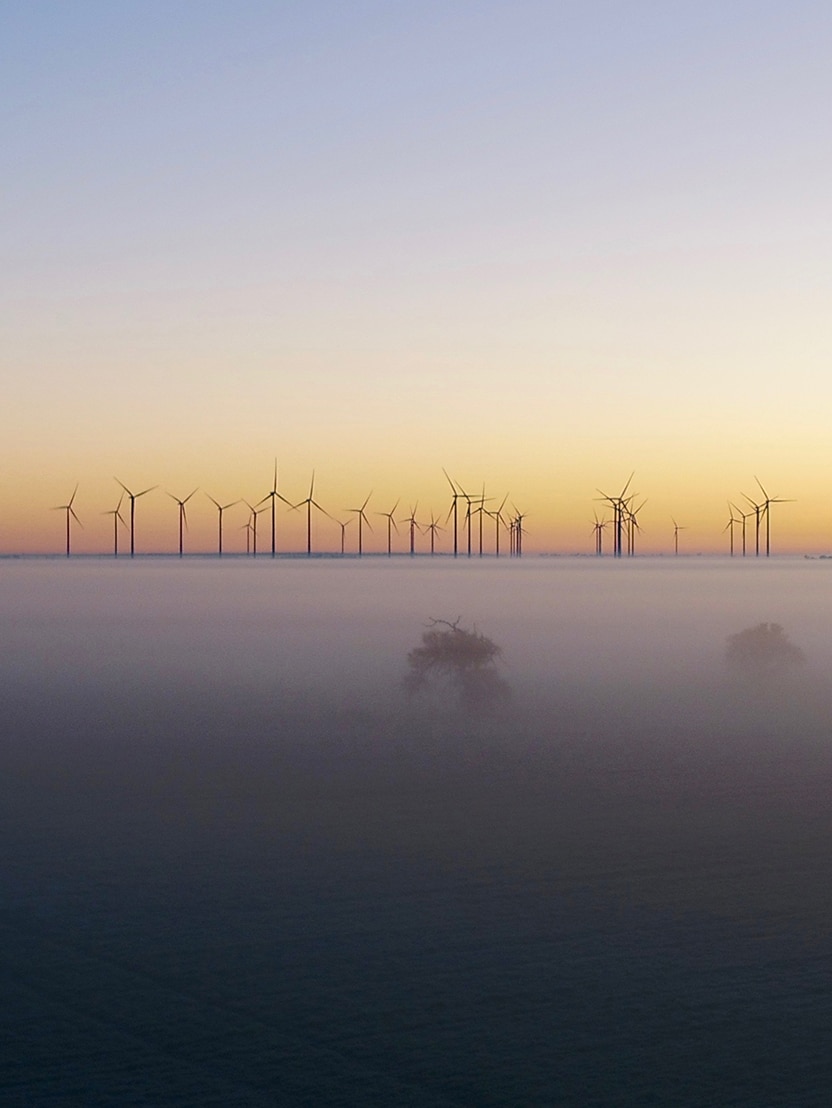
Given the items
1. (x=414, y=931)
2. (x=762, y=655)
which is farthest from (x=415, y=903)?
(x=762, y=655)

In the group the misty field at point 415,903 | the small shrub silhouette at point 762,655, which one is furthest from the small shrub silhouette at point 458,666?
the small shrub silhouette at point 762,655

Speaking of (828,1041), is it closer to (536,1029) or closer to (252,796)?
(536,1029)

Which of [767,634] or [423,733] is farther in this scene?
[767,634]

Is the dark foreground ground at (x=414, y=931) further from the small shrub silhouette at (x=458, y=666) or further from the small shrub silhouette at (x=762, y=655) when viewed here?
the small shrub silhouette at (x=762, y=655)

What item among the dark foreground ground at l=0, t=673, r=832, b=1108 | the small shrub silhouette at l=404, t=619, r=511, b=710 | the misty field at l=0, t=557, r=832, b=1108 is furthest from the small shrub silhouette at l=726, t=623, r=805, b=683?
the dark foreground ground at l=0, t=673, r=832, b=1108

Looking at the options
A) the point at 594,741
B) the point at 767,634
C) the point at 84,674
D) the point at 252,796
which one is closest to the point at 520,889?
the point at 252,796

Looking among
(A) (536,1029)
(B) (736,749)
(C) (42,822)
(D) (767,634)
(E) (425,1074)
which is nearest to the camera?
(E) (425,1074)
